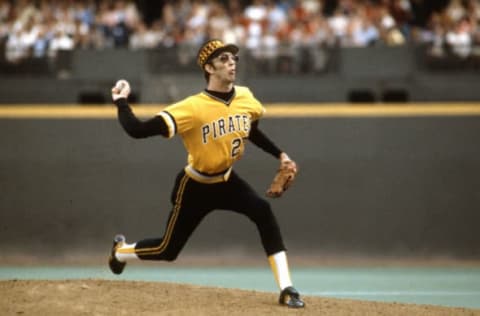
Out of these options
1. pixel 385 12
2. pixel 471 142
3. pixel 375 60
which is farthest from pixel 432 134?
pixel 385 12

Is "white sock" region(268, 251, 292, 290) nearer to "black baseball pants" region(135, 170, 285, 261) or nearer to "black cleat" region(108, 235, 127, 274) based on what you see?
"black baseball pants" region(135, 170, 285, 261)

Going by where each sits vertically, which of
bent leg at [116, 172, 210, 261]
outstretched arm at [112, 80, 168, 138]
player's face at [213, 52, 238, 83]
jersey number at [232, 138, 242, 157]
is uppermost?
player's face at [213, 52, 238, 83]

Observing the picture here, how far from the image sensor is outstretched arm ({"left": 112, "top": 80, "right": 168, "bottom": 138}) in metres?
8.00

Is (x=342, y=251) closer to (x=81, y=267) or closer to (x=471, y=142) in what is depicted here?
(x=471, y=142)

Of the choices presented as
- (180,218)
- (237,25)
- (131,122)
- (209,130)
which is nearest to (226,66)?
(209,130)

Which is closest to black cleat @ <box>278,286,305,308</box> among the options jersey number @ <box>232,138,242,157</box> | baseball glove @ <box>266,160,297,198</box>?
baseball glove @ <box>266,160,297,198</box>

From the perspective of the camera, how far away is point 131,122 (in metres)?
7.99

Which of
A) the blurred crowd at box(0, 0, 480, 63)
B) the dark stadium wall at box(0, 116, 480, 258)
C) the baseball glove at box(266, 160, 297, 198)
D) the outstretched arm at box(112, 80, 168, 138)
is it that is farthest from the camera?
the blurred crowd at box(0, 0, 480, 63)

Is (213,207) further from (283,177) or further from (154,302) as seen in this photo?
(154,302)

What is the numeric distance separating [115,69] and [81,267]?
294 cm

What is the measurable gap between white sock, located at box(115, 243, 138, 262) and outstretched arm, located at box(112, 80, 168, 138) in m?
1.34

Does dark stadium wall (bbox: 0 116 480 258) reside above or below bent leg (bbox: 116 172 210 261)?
below

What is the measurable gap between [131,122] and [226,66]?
998 millimetres

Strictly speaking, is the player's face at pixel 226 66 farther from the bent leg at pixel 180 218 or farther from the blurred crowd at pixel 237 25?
the blurred crowd at pixel 237 25
